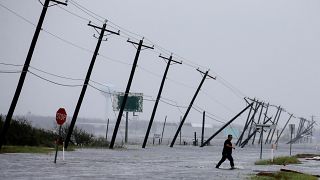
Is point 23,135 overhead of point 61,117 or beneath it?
overhead

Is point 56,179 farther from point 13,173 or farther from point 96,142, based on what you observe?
point 96,142

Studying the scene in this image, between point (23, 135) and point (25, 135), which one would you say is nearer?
point (23, 135)

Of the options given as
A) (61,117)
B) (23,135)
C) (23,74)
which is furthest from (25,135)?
(61,117)

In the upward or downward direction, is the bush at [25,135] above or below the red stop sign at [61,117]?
above

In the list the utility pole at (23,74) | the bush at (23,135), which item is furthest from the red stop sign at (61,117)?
the bush at (23,135)

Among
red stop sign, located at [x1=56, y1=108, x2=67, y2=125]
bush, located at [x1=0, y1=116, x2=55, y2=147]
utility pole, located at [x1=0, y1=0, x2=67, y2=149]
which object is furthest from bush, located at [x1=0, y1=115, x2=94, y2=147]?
red stop sign, located at [x1=56, y1=108, x2=67, y2=125]

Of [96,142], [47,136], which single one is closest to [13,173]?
[47,136]

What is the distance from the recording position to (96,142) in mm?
54062

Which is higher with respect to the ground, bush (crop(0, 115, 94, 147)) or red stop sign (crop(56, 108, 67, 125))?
bush (crop(0, 115, 94, 147))

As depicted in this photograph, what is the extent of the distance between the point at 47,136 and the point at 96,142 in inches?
340

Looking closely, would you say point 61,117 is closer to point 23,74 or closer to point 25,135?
point 23,74

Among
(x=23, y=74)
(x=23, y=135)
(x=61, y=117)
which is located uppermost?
(x=23, y=74)

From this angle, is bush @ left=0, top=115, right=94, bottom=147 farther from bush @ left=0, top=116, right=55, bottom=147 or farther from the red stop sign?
the red stop sign

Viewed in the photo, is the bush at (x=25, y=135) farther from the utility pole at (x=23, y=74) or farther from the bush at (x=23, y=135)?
the utility pole at (x=23, y=74)
